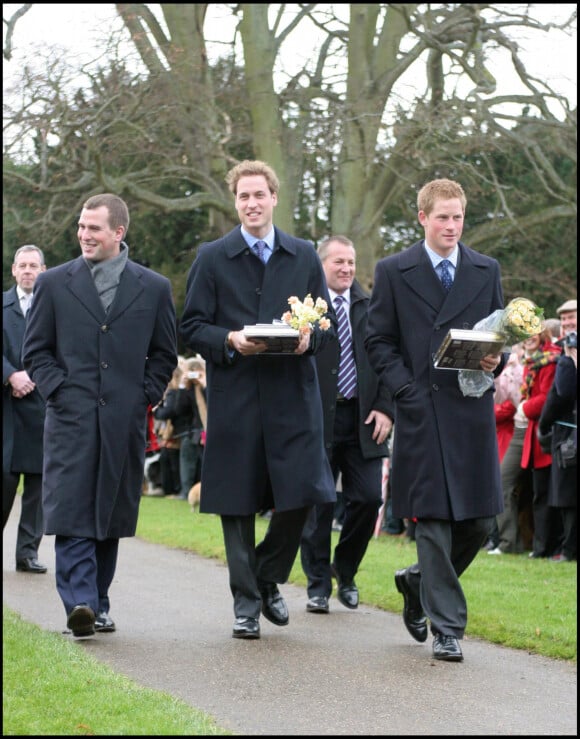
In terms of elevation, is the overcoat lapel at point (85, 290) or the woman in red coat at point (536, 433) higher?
the overcoat lapel at point (85, 290)

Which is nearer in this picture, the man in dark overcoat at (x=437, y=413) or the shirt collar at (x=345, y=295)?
the man in dark overcoat at (x=437, y=413)

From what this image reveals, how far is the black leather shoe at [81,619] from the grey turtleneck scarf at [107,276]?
1714 millimetres

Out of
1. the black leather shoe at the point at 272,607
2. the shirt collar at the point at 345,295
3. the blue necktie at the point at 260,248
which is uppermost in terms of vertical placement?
the blue necktie at the point at 260,248

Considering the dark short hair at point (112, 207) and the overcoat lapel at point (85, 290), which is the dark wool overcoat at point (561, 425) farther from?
the overcoat lapel at point (85, 290)

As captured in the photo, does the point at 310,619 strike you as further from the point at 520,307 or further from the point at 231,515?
the point at 520,307

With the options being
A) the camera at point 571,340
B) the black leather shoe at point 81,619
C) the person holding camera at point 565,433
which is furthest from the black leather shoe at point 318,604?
the camera at point 571,340

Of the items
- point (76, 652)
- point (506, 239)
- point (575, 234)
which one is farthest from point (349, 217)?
point (76, 652)

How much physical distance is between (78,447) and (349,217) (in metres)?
16.1

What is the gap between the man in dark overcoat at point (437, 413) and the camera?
7.09 metres

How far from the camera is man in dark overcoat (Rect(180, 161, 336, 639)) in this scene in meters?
7.53

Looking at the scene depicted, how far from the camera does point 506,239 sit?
24188 millimetres

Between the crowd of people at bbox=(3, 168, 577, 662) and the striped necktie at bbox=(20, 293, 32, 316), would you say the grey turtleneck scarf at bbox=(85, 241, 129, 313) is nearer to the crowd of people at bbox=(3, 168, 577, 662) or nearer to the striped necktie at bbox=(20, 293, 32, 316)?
the crowd of people at bbox=(3, 168, 577, 662)

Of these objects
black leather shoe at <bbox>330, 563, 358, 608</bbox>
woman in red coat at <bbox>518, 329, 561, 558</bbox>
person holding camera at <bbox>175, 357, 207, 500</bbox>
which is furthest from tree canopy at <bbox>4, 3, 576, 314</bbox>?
black leather shoe at <bbox>330, 563, 358, 608</bbox>

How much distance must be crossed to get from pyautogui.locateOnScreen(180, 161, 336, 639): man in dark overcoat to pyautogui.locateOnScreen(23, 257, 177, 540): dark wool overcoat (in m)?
0.31
